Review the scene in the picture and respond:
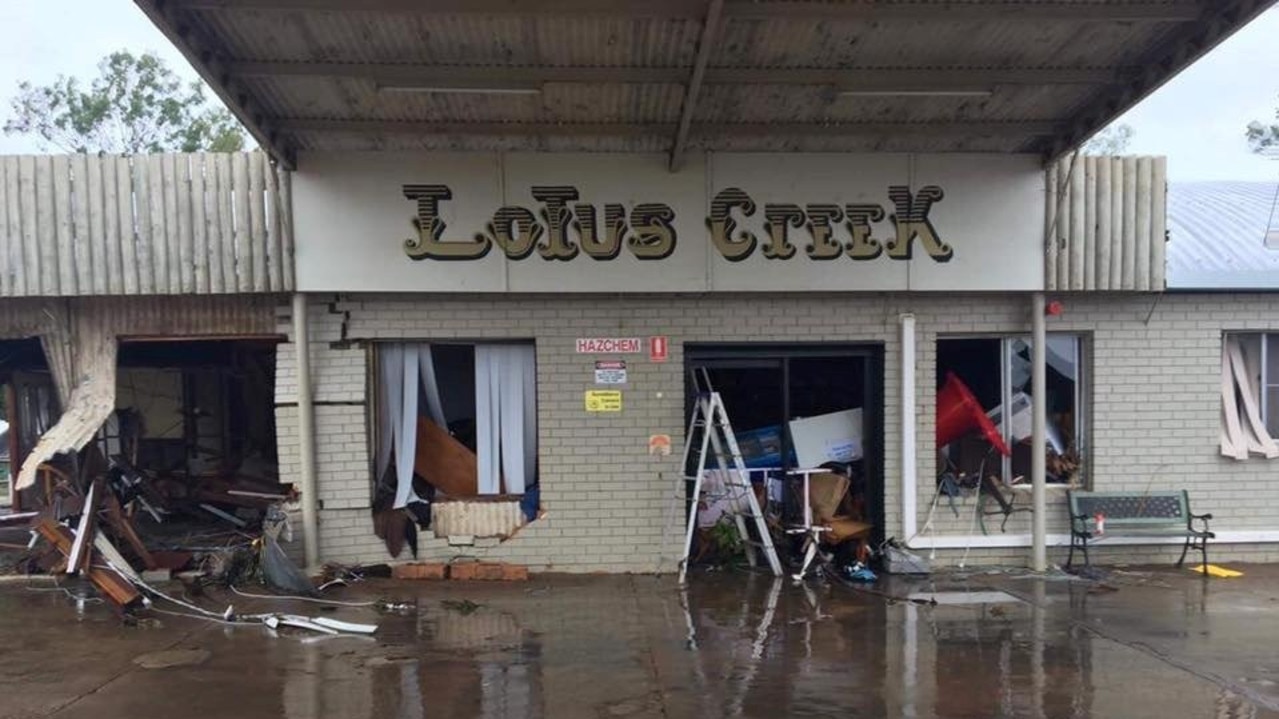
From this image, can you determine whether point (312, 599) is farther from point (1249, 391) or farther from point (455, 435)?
point (1249, 391)

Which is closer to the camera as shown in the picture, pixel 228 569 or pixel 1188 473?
pixel 228 569

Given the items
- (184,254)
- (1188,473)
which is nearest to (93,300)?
(184,254)

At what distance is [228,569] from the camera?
8.21 metres

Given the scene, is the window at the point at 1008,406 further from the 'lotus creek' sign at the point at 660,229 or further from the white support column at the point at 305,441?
the white support column at the point at 305,441

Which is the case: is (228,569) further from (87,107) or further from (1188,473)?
(87,107)

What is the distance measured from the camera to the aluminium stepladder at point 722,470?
8719 millimetres

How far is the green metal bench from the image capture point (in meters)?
9.07

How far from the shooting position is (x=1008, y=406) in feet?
31.3

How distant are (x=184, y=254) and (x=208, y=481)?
12.6 feet

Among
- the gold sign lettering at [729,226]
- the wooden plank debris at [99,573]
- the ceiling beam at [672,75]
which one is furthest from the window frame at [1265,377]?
the wooden plank debris at [99,573]

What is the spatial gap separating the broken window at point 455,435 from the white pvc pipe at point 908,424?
3.86 m

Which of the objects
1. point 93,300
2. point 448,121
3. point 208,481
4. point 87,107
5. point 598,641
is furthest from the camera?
point 87,107

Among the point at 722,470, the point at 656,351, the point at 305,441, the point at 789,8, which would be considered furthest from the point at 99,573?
the point at 789,8

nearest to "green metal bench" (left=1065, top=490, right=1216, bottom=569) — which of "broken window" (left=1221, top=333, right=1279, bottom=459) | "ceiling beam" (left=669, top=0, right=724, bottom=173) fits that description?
"broken window" (left=1221, top=333, right=1279, bottom=459)
